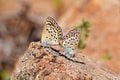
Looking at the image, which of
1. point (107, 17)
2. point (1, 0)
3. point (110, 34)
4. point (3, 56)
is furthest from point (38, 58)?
point (1, 0)

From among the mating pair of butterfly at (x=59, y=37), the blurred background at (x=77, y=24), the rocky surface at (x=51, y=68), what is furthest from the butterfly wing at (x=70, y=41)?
the blurred background at (x=77, y=24)

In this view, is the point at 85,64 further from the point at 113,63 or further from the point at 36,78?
the point at 113,63


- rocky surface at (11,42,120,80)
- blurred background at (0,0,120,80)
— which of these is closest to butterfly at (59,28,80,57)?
rocky surface at (11,42,120,80)

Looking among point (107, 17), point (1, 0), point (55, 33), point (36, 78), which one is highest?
point (1, 0)

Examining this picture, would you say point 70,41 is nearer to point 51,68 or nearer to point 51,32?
point 51,32

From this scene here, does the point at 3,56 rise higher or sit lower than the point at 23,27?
lower

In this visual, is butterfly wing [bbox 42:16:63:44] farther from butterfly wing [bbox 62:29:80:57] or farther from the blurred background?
the blurred background
